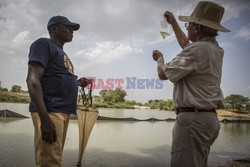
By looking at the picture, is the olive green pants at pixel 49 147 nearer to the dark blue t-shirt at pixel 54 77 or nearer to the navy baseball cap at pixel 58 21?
the dark blue t-shirt at pixel 54 77

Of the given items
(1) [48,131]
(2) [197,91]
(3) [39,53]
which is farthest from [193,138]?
(3) [39,53]

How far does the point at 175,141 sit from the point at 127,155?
5.92 m

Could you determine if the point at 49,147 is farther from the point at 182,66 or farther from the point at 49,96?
the point at 182,66

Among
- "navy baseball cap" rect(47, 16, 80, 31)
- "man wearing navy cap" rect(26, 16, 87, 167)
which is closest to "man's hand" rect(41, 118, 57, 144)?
"man wearing navy cap" rect(26, 16, 87, 167)

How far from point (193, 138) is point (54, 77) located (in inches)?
39.8

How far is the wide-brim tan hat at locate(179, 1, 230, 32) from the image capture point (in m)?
1.56

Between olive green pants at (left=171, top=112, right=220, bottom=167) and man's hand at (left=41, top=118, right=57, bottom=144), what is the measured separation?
77 centimetres

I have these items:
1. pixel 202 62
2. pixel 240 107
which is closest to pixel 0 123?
pixel 202 62

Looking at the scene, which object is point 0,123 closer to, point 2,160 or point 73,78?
point 2,160

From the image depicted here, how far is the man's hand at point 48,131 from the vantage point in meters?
1.43

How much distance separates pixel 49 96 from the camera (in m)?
1.57

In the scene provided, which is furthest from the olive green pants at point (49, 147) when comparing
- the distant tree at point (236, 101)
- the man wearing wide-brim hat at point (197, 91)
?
the distant tree at point (236, 101)

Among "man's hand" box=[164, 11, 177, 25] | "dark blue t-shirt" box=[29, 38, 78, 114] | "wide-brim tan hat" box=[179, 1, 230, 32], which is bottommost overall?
"dark blue t-shirt" box=[29, 38, 78, 114]

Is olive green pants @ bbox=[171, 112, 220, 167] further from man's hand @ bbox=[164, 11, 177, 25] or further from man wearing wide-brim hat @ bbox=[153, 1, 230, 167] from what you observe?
man's hand @ bbox=[164, 11, 177, 25]
